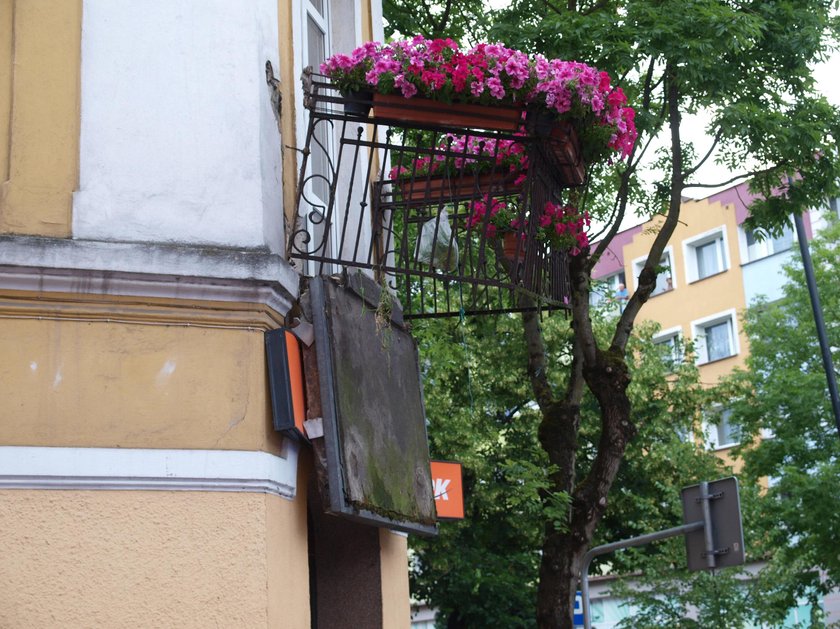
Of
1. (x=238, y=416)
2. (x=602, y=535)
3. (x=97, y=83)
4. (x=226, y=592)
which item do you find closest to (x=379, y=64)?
(x=97, y=83)

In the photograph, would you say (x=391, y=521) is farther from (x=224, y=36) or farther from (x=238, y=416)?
(x=224, y=36)

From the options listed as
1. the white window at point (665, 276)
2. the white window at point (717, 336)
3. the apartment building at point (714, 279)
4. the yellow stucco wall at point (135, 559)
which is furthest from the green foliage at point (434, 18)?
the white window at point (665, 276)

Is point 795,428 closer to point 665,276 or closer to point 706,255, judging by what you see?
point 706,255

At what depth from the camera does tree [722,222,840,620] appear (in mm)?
22109

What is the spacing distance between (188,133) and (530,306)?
2.67 meters

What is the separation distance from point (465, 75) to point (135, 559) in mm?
2806

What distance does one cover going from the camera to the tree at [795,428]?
2211cm

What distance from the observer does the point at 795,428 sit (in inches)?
953

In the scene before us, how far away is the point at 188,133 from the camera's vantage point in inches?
251

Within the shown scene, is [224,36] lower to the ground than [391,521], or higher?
higher

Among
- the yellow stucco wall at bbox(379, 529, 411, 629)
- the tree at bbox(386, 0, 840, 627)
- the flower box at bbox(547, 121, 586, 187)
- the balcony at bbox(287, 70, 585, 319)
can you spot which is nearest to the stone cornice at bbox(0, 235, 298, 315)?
the balcony at bbox(287, 70, 585, 319)

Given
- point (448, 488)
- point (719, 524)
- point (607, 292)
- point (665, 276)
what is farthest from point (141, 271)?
point (665, 276)

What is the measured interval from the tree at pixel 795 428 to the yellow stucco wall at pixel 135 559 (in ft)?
51.0

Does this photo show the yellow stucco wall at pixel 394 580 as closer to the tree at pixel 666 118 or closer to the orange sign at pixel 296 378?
the orange sign at pixel 296 378
